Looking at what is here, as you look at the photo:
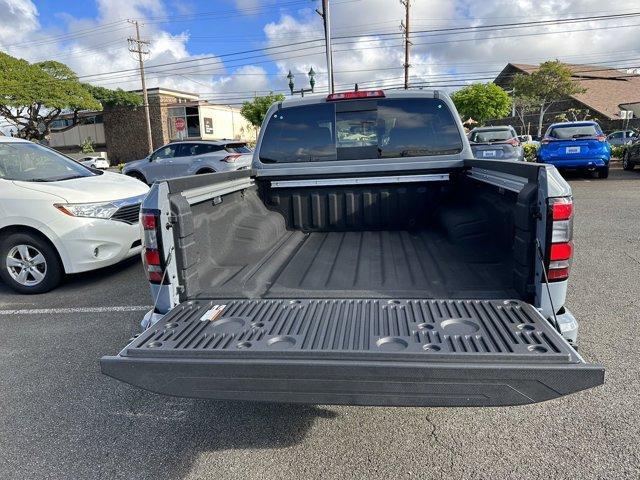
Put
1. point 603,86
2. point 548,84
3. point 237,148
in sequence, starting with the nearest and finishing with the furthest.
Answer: point 237,148 → point 548,84 → point 603,86

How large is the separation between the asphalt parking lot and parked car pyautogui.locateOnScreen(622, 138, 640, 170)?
1503cm

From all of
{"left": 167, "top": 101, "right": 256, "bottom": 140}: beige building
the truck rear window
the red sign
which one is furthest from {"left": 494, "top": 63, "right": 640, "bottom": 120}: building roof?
the truck rear window

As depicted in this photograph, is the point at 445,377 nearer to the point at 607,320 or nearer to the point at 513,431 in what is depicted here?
the point at 513,431

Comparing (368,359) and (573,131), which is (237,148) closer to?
(573,131)

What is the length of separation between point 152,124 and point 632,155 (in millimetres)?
41538

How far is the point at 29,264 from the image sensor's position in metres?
5.13

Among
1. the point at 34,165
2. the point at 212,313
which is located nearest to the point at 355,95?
the point at 212,313

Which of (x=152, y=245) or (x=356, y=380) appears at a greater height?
(x=152, y=245)

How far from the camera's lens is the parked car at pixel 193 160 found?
532 inches

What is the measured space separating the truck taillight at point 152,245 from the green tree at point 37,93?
40717 millimetres

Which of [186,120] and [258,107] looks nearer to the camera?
[258,107]

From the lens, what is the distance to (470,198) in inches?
150

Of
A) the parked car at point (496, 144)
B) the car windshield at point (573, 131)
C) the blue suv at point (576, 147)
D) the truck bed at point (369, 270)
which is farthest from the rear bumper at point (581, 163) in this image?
the truck bed at point (369, 270)

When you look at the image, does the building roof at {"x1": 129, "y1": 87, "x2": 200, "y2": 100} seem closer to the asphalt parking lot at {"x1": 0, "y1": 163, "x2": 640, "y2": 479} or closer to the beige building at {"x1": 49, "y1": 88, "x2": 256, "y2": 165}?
the beige building at {"x1": 49, "y1": 88, "x2": 256, "y2": 165}
